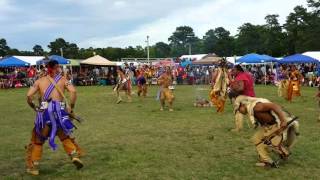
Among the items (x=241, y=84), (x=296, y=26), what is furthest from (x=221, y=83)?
(x=296, y=26)

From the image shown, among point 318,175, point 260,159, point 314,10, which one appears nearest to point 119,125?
point 260,159

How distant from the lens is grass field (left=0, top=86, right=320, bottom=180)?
7.80 meters

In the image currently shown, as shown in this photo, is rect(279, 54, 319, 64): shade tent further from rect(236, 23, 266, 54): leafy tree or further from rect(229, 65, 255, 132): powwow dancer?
rect(236, 23, 266, 54): leafy tree

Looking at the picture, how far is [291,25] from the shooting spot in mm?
80812

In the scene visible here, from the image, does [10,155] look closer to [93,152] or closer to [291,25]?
[93,152]

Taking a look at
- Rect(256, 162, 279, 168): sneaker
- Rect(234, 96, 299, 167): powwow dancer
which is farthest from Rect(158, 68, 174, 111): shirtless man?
Rect(256, 162, 279, 168): sneaker

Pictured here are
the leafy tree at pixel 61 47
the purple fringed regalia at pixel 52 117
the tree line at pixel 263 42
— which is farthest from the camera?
the leafy tree at pixel 61 47

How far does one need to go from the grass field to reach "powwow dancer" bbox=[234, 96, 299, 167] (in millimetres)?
276

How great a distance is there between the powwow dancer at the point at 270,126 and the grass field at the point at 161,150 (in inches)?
10.9

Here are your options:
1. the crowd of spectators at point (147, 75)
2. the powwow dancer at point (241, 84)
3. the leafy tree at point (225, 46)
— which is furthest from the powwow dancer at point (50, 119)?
the leafy tree at point (225, 46)

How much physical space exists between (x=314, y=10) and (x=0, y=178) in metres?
75.0

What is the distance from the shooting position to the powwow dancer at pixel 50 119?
7762 mm

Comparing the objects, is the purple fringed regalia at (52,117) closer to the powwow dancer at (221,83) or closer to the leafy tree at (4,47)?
the powwow dancer at (221,83)

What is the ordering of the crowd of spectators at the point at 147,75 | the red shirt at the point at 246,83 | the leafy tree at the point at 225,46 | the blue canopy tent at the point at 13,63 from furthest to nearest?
the leafy tree at the point at 225,46 < the crowd of spectators at the point at 147,75 < the blue canopy tent at the point at 13,63 < the red shirt at the point at 246,83
